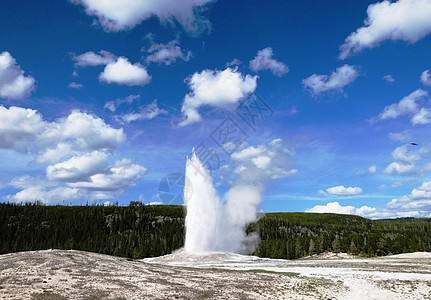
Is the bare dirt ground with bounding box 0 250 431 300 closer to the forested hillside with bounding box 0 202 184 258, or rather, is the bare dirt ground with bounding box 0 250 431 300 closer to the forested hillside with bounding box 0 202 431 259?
the forested hillside with bounding box 0 202 431 259

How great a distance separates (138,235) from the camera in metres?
141

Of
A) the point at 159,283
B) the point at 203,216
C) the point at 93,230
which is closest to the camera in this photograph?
the point at 159,283

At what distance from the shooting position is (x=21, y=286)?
22828 millimetres

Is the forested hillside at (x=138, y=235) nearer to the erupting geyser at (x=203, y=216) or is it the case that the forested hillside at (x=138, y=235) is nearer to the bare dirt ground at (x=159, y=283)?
the erupting geyser at (x=203, y=216)

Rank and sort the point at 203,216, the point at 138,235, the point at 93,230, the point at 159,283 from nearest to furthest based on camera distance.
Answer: the point at 159,283 → the point at 203,216 → the point at 138,235 → the point at 93,230

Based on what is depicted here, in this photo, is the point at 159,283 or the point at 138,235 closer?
the point at 159,283

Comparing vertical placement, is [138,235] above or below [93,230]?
below

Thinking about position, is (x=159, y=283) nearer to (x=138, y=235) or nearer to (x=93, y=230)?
(x=138, y=235)

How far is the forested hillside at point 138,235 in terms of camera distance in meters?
96.9

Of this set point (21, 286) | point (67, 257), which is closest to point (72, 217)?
point (67, 257)

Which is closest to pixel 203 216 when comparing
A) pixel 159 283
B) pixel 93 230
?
pixel 159 283

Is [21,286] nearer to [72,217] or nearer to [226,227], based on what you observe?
[226,227]

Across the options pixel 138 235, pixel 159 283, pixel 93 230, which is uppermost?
pixel 93 230

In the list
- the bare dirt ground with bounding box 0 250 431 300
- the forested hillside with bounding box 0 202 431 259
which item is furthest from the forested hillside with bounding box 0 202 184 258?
the bare dirt ground with bounding box 0 250 431 300
